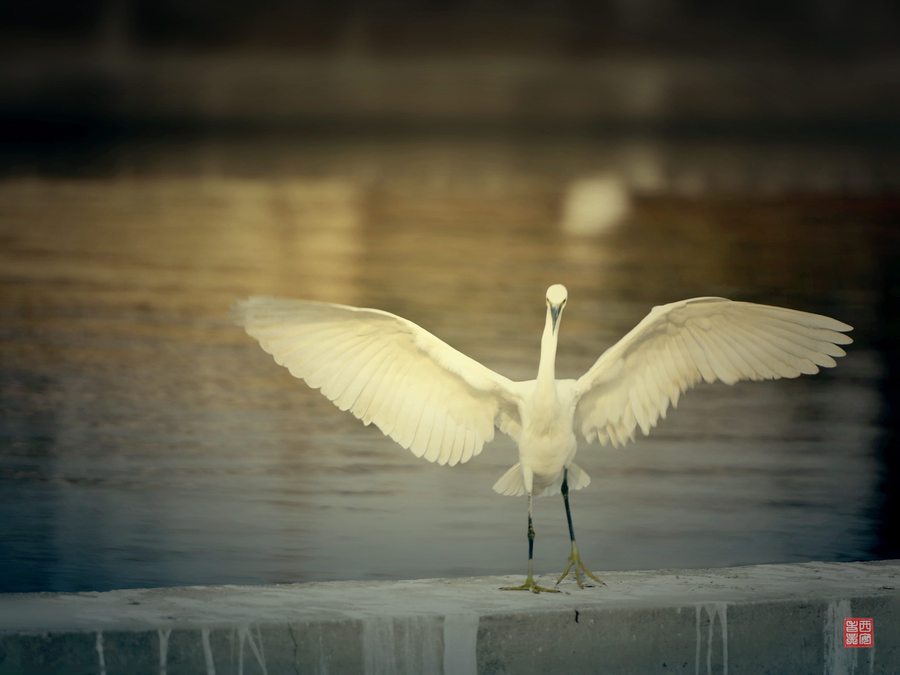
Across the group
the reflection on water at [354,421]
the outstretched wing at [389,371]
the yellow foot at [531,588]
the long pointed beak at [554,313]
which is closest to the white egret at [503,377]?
the outstretched wing at [389,371]

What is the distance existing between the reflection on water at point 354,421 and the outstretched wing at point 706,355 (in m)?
1.83

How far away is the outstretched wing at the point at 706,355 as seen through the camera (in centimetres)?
783

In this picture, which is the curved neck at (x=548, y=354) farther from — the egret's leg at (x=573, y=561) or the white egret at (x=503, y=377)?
the egret's leg at (x=573, y=561)

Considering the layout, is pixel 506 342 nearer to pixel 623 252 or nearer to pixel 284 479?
pixel 284 479

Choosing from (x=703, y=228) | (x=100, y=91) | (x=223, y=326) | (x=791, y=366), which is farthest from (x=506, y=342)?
(x=100, y=91)

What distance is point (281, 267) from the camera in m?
20.7

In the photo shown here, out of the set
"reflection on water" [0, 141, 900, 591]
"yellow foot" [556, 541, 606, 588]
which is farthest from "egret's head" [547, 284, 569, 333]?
"reflection on water" [0, 141, 900, 591]

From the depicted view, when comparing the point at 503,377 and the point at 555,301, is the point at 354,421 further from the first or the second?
the point at 555,301

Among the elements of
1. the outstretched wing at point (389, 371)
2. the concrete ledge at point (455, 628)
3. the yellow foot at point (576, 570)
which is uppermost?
the outstretched wing at point (389, 371)

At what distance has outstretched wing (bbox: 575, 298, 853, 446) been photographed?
7832mm

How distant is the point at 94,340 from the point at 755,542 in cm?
Result: 747

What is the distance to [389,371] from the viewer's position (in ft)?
25.8

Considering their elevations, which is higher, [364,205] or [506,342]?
[364,205]

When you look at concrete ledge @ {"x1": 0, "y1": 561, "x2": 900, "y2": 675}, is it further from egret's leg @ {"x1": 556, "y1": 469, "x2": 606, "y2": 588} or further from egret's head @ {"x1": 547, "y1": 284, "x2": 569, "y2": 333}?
egret's head @ {"x1": 547, "y1": 284, "x2": 569, "y2": 333}
